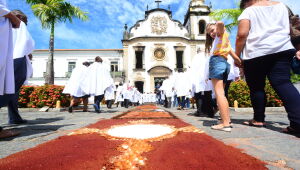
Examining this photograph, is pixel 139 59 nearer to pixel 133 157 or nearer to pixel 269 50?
pixel 269 50

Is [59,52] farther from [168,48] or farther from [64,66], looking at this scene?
[168,48]

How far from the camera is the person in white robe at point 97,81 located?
609 cm

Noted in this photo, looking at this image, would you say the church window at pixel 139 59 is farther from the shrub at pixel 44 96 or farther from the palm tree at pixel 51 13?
the shrub at pixel 44 96

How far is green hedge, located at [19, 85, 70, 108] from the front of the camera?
8.03m

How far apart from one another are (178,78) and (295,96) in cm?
640

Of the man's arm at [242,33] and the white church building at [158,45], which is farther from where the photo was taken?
the white church building at [158,45]

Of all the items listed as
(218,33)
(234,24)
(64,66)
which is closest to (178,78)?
(218,33)

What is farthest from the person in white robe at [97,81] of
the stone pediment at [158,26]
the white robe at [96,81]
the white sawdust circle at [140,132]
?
the stone pediment at [158,26]

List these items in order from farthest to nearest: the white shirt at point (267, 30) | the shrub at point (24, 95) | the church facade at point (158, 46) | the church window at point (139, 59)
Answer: the church window at point (139, 59) < the church facade at point (158, 46) < the shrub at point (24, 95) < the white shirt at point (267, 30)

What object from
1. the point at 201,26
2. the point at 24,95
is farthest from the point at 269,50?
the point at 201,26

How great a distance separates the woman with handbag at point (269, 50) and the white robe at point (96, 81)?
4.49m

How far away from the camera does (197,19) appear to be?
26.3 meters

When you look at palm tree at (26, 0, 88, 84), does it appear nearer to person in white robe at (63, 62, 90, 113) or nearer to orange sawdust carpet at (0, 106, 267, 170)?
person in white robe at (63, 62, 90, 113)

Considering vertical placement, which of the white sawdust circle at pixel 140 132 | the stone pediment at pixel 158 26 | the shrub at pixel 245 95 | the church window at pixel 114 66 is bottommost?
the white sawdust circle at pixel 140 132
